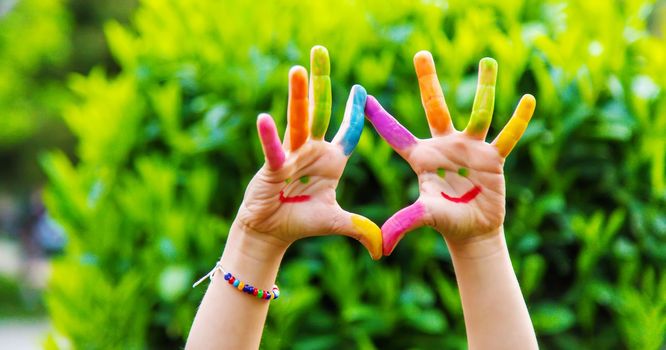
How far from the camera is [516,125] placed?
174 centimetres

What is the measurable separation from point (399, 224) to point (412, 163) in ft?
0.47

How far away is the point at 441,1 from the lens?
114 inches

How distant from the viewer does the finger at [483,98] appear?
170 cm

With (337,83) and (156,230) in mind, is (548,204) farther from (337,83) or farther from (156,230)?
(156,230)

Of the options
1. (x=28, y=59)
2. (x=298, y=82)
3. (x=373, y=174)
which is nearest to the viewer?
(x=298, y=82)

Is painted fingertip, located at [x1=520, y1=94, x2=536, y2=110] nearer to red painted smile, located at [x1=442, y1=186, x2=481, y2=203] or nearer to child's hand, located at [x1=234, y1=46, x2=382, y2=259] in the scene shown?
red painted smile, located at [x1=442, y1=186, x2=481, y2=203]

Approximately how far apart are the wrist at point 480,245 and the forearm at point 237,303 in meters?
0.36

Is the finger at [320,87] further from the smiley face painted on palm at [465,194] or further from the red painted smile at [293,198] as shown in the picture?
the smiley face painted on palm at [465,194]

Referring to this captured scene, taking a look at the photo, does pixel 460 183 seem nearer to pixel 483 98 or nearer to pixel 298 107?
pixel 483 98

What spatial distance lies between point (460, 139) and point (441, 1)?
1235mm

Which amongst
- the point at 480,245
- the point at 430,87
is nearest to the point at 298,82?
the point at 430,87

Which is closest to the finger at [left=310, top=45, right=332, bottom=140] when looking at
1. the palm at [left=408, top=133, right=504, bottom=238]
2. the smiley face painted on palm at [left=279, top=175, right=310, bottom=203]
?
the smiley face painted on palm at [left=279, top=175, right=310, bottom=203]

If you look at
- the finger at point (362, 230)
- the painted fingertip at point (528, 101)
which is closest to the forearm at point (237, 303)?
the finger at point (362, 230)

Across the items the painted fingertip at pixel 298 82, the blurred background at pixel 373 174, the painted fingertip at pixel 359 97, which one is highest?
the painted fingertip at pixel 298 82
